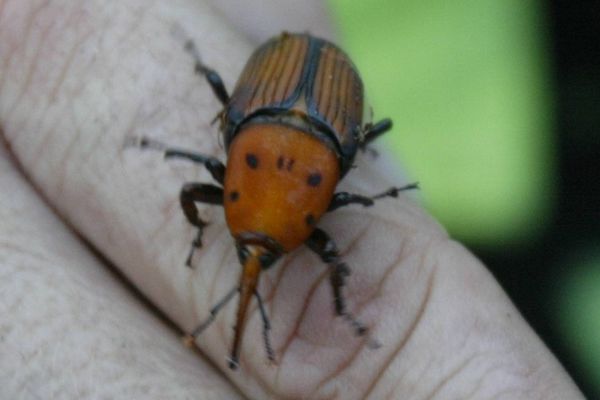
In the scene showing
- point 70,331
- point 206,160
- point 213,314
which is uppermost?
point 206,160

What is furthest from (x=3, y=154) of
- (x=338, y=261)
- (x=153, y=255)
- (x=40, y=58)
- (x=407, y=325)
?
(x=407, y=325)

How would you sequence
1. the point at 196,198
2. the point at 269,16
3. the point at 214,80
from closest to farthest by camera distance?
the point at 196,198, the point at 214,80, the point at 269,16

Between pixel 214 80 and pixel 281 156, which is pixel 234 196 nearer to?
pixel 281 156

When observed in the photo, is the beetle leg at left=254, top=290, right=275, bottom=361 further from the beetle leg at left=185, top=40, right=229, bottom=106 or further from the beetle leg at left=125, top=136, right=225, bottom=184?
the beetle leg at left=185, top=40, right=229, bottom=106

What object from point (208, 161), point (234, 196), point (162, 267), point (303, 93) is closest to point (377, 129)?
point (303, 93)

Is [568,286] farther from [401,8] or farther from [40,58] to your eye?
[40,58]

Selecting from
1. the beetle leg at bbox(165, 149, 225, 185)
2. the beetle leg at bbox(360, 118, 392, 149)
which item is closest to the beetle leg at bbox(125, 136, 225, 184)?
the beetle leg at bbox(165, 149, 225, 185)
